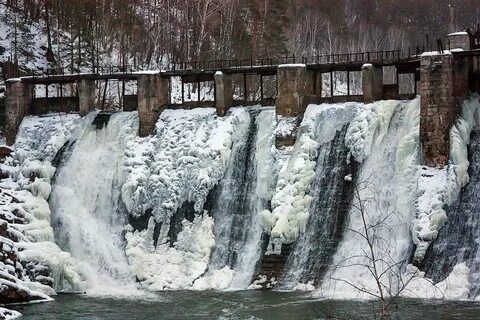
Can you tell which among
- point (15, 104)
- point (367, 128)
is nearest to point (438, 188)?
point (367, 128)

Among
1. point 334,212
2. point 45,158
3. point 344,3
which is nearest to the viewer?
point 334,212

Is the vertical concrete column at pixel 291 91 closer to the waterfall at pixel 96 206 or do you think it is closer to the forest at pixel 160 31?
the waterfall at pixel 96 206

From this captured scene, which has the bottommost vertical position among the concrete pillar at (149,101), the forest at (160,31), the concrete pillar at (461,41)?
the concrete pillar at (149,101)

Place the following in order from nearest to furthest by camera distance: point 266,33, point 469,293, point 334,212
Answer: point 469,293, point 334,212, point 266,33

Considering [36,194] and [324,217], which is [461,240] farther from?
[36,194]

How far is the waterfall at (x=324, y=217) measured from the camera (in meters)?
36.9

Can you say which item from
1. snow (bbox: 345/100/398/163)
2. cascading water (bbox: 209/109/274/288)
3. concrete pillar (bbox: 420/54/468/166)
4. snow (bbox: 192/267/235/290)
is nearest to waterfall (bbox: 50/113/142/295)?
snow (bbox: 192/267/235/290)

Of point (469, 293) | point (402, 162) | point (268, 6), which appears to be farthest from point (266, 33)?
point (469, 293)

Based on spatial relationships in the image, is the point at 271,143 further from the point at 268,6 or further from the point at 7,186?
the point at 268,6

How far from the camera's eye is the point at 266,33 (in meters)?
68.0

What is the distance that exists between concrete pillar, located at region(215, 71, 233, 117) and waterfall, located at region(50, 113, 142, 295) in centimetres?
447

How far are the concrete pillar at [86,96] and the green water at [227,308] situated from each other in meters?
14.0

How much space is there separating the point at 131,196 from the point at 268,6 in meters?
31.2

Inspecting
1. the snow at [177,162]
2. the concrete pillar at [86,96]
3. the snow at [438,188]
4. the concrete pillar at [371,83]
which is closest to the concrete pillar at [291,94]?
the snow at [177,162]
